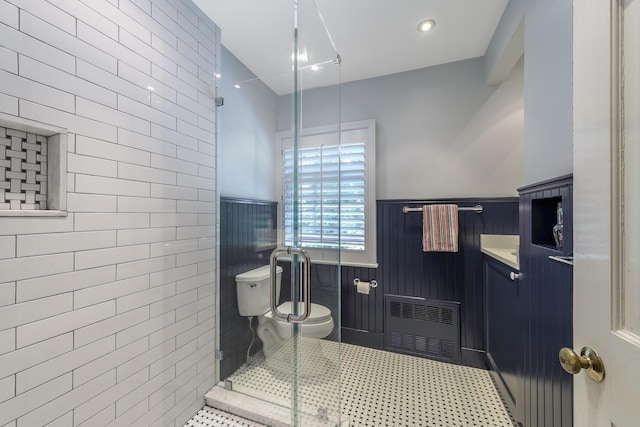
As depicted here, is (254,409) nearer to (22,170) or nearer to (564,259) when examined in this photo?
(22,170)

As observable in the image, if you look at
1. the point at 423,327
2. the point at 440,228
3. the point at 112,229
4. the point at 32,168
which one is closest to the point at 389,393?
the point at 423,327

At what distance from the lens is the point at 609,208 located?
1.59ft

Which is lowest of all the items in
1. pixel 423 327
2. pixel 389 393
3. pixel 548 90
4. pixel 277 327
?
pixel 389 393

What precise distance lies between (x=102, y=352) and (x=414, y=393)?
5.93 feet

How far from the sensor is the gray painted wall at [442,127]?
1994mm

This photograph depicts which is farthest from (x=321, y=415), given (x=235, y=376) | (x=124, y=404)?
(x=124, y=404)

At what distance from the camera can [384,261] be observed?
2283 millimetres

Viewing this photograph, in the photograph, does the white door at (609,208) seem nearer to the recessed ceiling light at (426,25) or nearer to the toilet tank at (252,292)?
the recessed ceiling light at (426,25)

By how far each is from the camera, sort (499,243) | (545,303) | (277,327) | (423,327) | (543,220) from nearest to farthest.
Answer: (545,303)
(543,220)
(277,327)
(499,243)
(423,327)

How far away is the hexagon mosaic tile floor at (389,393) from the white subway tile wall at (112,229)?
0.33 m

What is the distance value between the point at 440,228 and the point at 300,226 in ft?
4.12

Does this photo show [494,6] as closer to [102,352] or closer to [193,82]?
[193,82]

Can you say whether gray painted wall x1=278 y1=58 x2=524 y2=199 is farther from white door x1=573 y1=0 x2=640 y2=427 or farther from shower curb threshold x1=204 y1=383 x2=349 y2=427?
shower curb threshold x1=204 y1=383 x2=349 y2=427

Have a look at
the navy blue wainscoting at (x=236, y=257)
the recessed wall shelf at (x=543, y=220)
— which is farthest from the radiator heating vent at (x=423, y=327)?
the navy blue wainscoting at (x=236, y=257)
